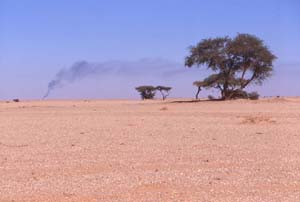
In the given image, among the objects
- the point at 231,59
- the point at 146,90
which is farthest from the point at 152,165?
the point at 146,90

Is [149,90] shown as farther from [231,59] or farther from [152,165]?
[152,165]

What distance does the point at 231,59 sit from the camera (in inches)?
2584

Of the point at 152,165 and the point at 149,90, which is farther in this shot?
the point at 149,90

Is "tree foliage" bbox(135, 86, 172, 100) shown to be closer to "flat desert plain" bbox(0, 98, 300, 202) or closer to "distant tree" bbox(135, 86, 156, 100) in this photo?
"distant tree" bbox(135, 86, 156, 100)

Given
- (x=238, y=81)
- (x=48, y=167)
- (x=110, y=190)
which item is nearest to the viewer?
(x=110, y=190)

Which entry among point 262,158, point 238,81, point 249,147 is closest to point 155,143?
point 249,147

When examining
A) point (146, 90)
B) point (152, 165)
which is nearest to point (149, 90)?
point (146, 90)

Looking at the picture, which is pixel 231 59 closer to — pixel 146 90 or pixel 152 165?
pixel 146 90

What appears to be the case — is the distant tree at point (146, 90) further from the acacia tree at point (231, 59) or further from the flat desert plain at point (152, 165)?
the flat desert plain at point (152, 165)

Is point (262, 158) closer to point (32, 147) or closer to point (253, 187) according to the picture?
point (253, 187)

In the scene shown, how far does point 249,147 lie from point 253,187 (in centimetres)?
613

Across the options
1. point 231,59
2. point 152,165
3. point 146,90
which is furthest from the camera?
point 146,90

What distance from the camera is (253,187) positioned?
10.8 meters

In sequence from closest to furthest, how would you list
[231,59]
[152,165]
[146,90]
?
[152,165] < [231,59] < [146,90]
